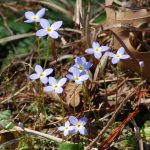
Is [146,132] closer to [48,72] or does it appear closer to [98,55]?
[98,55]

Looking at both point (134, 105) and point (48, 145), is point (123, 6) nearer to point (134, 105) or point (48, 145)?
point (134, 105)

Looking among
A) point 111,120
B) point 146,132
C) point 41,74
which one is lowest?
point 146,132

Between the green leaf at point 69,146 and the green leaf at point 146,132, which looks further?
the green leaf at point 146,132

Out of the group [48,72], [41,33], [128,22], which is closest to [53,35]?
[41,33]

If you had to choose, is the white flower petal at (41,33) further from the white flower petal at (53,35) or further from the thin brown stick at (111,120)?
the thin brown stick at (111,120)

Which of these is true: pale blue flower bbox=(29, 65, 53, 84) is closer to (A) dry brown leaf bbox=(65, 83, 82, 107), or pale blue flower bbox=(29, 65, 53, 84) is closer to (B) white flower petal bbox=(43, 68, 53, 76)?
(B) white flower petal bbox=(43, 68, 53, 76)

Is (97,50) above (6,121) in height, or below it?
above

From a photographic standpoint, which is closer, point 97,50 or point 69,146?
point 69,146

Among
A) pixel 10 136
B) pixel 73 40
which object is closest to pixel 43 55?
pixel 73 40

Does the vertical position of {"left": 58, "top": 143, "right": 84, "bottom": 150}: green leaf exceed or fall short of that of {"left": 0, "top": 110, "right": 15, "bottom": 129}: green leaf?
it falls short

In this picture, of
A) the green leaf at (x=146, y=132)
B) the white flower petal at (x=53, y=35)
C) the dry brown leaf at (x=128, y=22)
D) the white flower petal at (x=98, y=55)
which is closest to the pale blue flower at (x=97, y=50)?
the white flower petal at (x=98, y=55)

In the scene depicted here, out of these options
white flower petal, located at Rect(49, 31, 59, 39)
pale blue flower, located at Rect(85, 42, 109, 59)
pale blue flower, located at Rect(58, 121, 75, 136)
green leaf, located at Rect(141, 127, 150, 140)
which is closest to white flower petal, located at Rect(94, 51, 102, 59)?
pale blue flower, located at Rect(85, 42, 109, 59)
